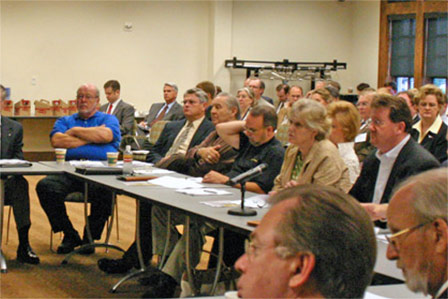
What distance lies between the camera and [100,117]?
6.09 meters

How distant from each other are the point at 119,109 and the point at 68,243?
12.4 feet

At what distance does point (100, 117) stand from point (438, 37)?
7912mm

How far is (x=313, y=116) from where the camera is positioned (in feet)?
13.2

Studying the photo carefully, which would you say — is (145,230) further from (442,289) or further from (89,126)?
(442,289)

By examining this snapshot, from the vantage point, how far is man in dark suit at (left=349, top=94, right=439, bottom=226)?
354 cm

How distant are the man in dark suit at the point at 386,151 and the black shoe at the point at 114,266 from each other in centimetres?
205

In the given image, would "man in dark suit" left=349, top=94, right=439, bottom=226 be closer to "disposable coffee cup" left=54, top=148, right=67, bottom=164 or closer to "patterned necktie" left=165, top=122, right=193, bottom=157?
"patterned necktie" left=165, top=122, right=193, bottom=157

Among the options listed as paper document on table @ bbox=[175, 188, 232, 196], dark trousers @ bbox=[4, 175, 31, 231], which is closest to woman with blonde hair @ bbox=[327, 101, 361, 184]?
paper document on table @ bbox=[175, 188, 232, 196]

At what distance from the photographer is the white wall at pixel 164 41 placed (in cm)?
1195

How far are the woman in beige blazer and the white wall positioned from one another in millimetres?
8581

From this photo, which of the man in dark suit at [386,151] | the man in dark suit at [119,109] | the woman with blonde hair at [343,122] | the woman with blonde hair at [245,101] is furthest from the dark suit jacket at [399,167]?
the man in dark suit at [119,109]

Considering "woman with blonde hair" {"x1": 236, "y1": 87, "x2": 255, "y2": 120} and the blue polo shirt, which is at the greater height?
"woman with blonde hair" {"x1": 236, "y1": 87, "x2": 255, "y2": 120}

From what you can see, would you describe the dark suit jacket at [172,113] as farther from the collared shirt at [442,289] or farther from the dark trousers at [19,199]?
the collared shirt at [442,289]

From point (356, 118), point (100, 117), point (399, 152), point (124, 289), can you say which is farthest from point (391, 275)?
point (100, 117)
